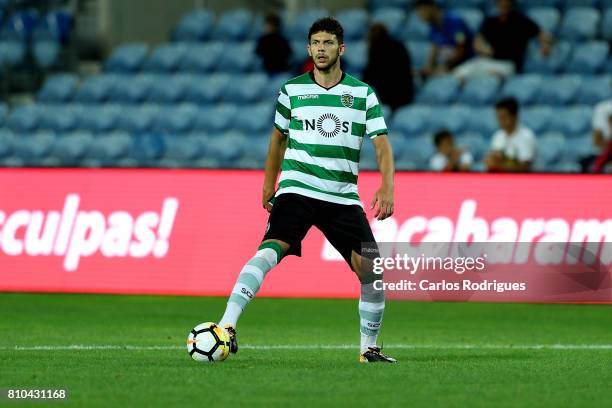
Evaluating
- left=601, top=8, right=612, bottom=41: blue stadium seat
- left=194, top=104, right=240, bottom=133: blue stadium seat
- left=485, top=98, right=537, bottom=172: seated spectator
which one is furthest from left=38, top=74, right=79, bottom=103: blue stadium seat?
left=485, top=98, right=537, bottom=172: seated spectator

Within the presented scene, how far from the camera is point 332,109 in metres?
7.91

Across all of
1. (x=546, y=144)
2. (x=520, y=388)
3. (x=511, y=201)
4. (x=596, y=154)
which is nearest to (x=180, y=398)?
(x=520, y=388)

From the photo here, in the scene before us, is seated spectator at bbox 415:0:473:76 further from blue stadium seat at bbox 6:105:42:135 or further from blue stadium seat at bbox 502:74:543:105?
blue stadium seat at bbox 6:105:42:135

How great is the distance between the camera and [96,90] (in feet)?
66.7

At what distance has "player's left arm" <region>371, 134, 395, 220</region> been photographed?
7789 mm

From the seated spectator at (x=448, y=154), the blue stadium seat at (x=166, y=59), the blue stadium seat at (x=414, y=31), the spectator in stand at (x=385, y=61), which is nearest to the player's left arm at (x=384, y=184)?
the seated spectator at (x=448, y=154)

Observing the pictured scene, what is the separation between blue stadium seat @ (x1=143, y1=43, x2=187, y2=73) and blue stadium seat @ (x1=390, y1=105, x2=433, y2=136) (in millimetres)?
4088

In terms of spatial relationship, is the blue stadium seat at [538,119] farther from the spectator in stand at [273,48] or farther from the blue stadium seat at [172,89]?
the blue stadium seat at [172,89]

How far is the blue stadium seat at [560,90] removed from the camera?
17672mm

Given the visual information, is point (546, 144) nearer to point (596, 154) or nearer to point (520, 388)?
point (596, 154)

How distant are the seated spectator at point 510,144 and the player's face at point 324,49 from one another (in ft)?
21.8

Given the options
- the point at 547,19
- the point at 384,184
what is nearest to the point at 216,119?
the point at 547,19

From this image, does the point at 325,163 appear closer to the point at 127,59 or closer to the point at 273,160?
the point at 273,160

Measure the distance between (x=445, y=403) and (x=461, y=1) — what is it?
13.7 metres
